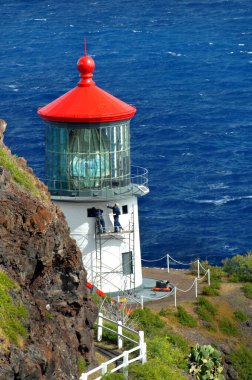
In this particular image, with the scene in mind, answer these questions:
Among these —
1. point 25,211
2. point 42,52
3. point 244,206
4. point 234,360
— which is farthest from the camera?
point 42,52

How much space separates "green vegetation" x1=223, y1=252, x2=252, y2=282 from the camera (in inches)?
1913

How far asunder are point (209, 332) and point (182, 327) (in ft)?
3.18

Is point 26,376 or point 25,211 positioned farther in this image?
point 25,211

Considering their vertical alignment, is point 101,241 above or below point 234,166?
above

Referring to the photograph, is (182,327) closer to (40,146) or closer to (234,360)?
(234,360)

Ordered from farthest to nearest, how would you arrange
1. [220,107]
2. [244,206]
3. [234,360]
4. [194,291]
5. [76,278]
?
[220,107] → [244,206] → [194,291] → [234,360] → [76,278]

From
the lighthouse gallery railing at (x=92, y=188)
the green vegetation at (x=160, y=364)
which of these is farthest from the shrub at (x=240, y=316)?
the green vegetation at (x=160, y=364)

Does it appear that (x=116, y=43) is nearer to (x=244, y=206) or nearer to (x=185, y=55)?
(x=185, y=55)

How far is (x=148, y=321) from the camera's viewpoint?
41000mm

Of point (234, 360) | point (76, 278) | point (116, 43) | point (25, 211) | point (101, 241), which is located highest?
point (25, 211)

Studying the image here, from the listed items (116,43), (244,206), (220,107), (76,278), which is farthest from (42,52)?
(76,278)

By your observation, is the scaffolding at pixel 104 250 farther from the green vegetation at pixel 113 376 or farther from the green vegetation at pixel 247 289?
the green vegetation at pixel 113 376

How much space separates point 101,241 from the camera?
43500mm

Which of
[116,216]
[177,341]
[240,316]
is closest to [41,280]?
[177,341]
